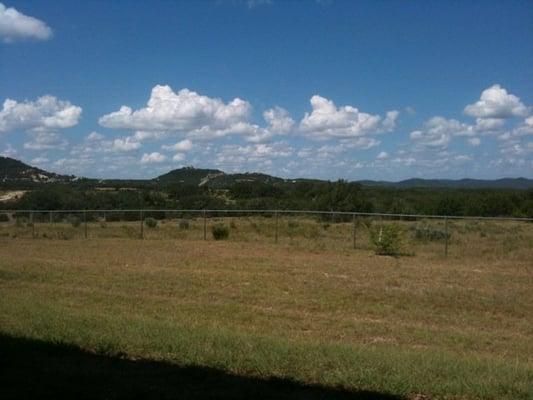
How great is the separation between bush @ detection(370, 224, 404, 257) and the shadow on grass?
60.9 feet

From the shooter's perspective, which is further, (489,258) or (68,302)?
(489,258)

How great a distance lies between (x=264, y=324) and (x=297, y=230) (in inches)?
903

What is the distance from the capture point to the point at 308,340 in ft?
29.5

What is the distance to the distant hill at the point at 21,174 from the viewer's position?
80.2 meters

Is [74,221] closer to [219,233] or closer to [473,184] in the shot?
[219,233]

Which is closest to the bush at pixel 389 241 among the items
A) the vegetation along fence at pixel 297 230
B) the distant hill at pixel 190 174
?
the vegetation along fence at pixel 297 230

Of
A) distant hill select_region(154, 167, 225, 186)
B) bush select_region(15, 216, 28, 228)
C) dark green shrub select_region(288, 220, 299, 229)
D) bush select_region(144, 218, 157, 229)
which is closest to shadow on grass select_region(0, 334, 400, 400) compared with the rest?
dark green shrub select_region(288, 220, 299, 229)

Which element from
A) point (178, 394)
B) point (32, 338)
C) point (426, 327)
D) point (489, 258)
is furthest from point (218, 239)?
point (178, 394)

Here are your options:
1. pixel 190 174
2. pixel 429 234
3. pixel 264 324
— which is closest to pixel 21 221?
pixel 429 234

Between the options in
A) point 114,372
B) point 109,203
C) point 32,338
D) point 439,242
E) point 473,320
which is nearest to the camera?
point 114,372

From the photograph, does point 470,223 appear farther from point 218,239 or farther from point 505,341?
point 505,341

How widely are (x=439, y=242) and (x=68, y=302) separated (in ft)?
68.0

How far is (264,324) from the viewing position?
415 inches

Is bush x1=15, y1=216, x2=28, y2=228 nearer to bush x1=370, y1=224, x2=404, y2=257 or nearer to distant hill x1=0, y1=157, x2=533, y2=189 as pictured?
bush x1=370, y1=224, x2=404, y2=257
